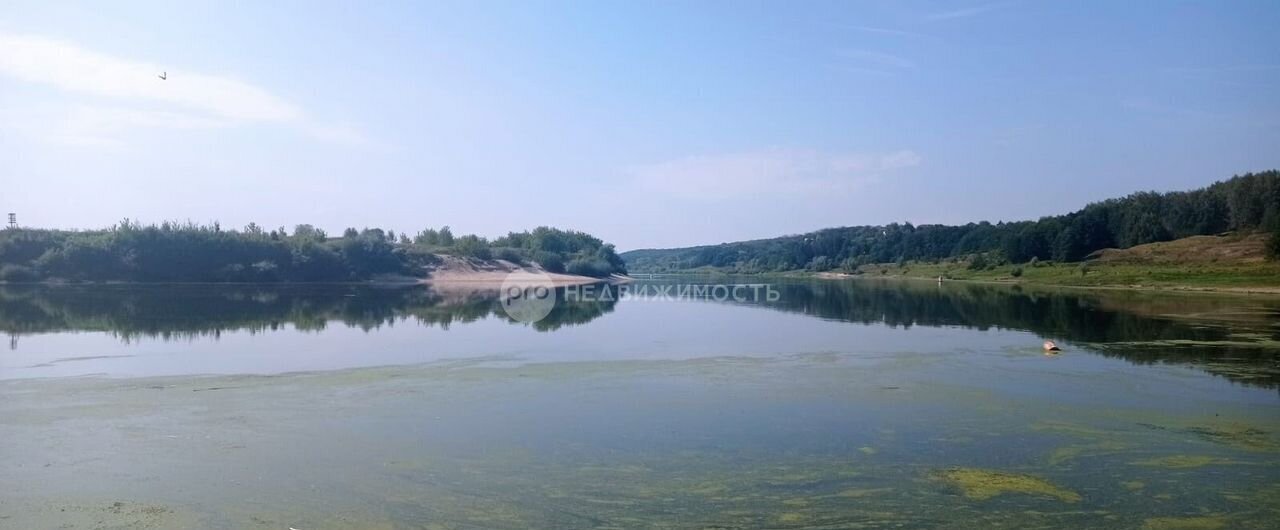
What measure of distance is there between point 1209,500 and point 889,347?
37.8 ft

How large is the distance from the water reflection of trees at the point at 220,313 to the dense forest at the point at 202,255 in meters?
11.9

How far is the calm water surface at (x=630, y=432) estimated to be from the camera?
6.23 m

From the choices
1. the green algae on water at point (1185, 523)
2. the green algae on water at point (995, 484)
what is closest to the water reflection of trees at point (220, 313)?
the green algae on water at point (995, 484)

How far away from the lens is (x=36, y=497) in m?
6.38

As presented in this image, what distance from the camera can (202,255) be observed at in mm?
53938

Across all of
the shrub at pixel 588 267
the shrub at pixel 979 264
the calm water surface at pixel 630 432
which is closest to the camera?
the calm water surface at pixel 630 432

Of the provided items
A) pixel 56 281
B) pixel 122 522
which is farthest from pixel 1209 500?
pixel 56 281

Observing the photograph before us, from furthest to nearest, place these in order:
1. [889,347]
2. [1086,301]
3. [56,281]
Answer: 1. [56,281]
2. [1086,301]
3. [889,347]

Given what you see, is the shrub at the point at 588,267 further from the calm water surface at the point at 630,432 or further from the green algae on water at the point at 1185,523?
the green algae on water at the point at 1185,523

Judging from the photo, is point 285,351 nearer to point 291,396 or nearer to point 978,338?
point 291,396

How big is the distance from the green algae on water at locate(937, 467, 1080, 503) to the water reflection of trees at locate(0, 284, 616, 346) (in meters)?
15.7

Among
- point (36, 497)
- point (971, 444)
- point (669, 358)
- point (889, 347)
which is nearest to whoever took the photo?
point (36, 497)

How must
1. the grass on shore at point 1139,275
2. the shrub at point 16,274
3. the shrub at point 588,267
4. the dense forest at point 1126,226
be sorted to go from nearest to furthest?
1. the grass on shore at point 1139,275
2. the shrub at point 16,274
3. the dense forest at point 1126,226
4. the shrub at point 588,267

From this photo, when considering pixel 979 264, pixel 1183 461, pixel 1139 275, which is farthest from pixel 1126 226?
pixel 1183 461
